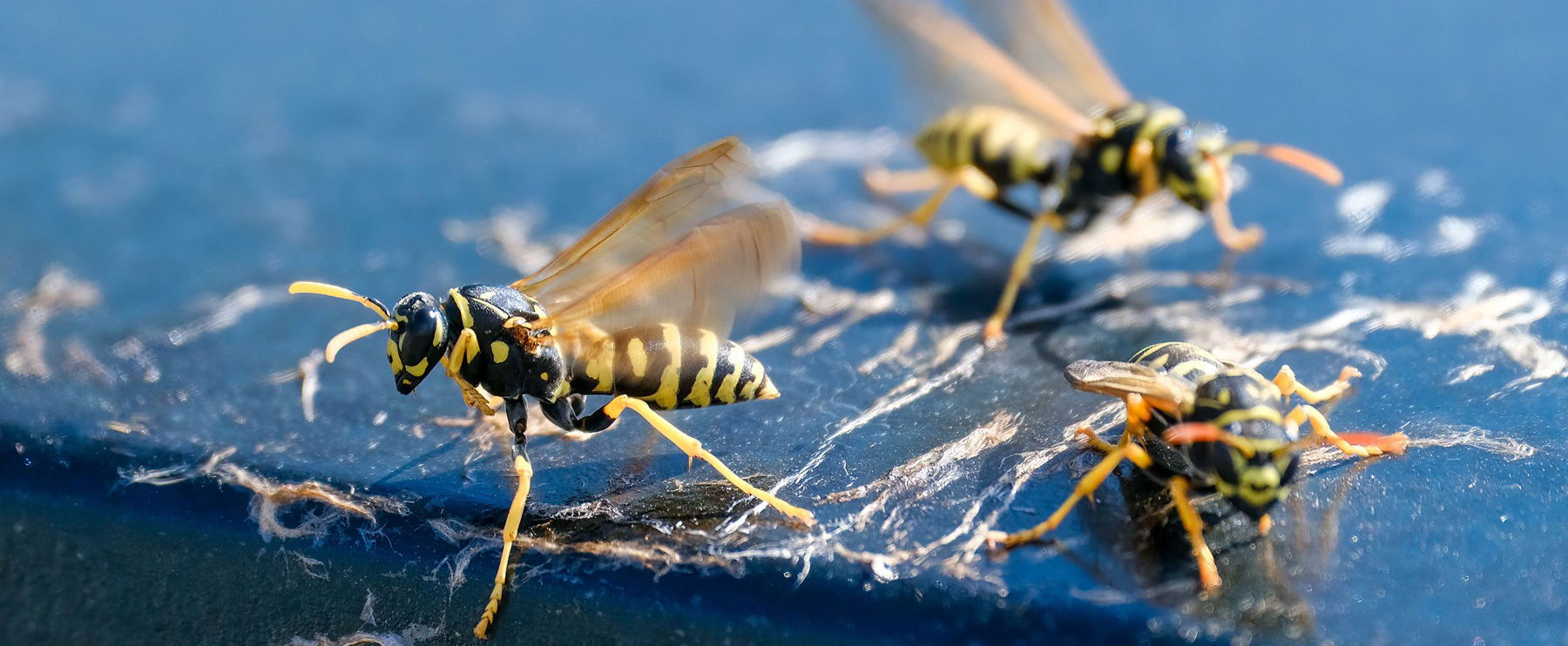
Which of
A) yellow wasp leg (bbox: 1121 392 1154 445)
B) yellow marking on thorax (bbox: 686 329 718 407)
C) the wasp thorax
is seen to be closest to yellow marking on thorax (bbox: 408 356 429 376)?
the wasp thorax

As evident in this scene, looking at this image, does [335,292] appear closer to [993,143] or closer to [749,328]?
[749,328]

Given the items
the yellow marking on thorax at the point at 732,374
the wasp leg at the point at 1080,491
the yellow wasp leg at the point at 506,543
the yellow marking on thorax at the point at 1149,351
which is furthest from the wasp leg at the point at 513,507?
the yellow marking on thorax at the point at 1149,351

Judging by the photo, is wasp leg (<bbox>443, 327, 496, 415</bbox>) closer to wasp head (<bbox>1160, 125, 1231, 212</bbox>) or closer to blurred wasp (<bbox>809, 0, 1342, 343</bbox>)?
blurred wasp (<bbox>809, 0, 1342, 343</bbox>)

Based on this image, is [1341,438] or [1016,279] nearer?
[1341,438]

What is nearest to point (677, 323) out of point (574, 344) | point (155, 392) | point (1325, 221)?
point (574, 344)

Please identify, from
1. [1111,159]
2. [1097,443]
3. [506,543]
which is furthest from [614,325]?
[1111,159]

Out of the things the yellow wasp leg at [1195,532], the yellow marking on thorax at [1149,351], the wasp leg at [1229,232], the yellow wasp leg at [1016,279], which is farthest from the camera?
the wasp leg at [1229,232]

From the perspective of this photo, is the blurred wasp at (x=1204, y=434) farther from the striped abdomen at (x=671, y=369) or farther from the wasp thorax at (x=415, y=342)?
the wasp thorax at (x=415, y=342)
